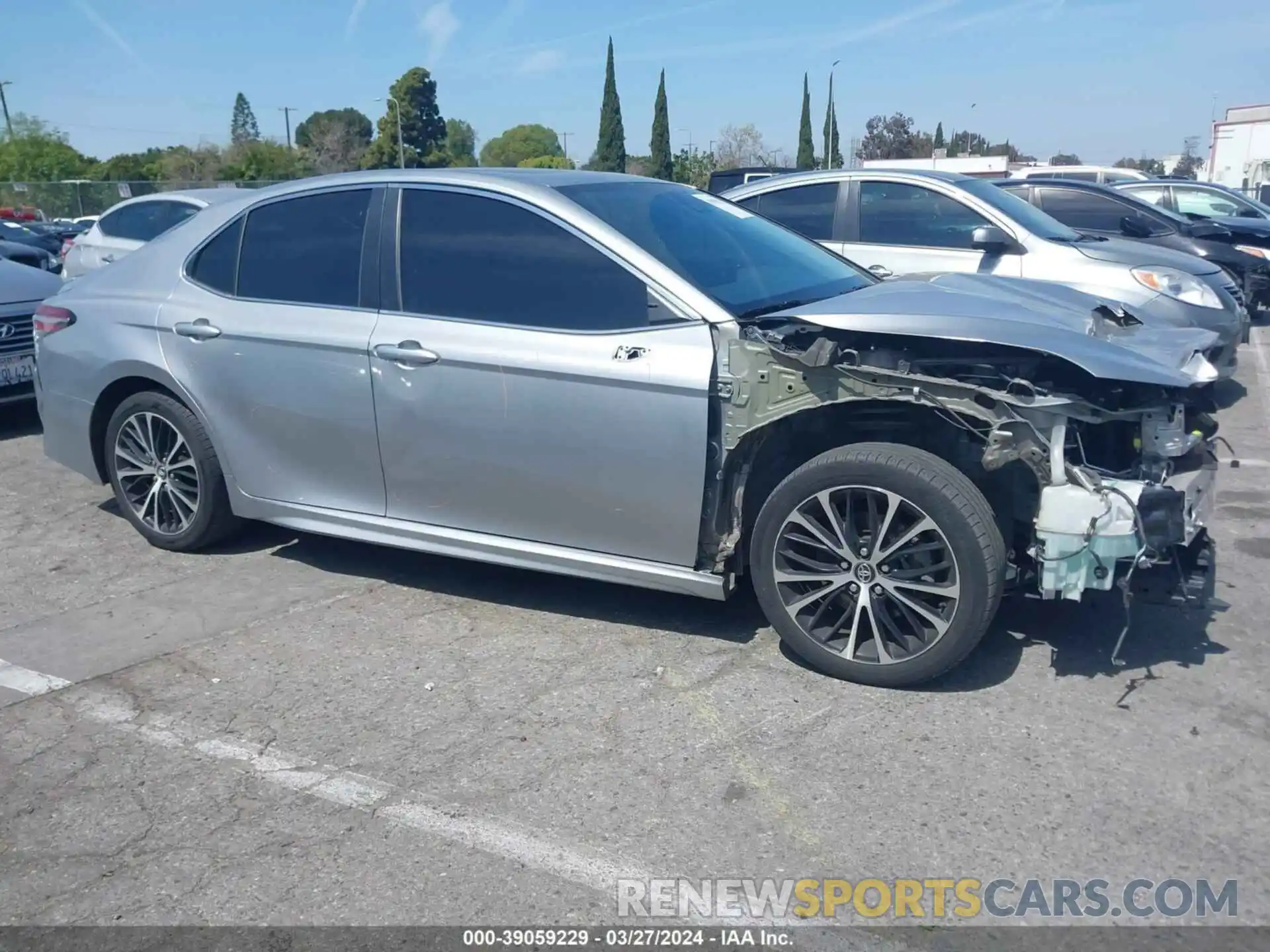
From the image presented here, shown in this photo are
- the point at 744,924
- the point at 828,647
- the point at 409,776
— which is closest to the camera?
the point at 744,924

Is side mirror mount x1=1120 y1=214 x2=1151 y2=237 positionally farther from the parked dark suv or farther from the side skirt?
the side skirt

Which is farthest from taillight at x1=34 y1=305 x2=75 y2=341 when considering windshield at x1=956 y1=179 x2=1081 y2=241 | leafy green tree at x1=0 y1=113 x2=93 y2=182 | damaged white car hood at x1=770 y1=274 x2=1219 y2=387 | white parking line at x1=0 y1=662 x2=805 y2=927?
leafy green tree at x1=0 y1=113 x2=93 y2=182

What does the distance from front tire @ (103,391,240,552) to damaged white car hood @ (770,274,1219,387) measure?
9.17 feet

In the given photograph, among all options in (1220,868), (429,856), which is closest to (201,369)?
(429,856)

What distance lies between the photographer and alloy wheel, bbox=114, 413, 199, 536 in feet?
17.4

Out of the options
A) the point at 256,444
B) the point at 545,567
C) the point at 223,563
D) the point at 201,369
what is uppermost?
the point at 201,369

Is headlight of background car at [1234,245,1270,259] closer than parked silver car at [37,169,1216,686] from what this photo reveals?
No

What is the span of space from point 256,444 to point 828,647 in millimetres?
2661

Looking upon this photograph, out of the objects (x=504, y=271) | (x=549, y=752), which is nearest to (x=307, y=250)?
(x=504, y=271)

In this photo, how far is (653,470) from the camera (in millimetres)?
4055

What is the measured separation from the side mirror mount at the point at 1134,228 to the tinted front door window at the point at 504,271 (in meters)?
7.61

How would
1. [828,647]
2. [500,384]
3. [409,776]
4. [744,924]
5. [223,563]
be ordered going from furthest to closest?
[223,563], [500,384], [828,647], [409,776], [744,924]

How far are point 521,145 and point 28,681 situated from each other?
106 m

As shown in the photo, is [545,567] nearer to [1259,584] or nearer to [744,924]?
[744,924]
